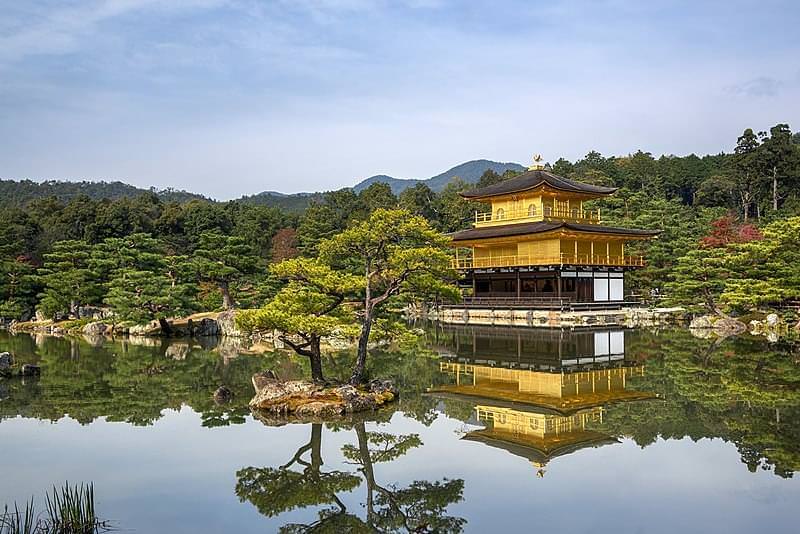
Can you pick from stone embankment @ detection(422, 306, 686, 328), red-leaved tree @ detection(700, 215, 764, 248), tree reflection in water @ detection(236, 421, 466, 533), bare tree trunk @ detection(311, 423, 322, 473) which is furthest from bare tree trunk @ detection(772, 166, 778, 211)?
tree reflection in water @ detection(236, 421, 466, 533)

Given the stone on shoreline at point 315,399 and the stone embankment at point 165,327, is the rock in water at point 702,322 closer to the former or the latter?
the stone embankment at point 165,327

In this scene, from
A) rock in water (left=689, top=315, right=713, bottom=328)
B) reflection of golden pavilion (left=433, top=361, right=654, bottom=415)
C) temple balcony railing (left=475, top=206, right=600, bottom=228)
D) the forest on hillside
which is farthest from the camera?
temple balcony railing (left=475, top=206, right=600, bottom=228)

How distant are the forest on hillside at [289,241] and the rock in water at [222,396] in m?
4.04

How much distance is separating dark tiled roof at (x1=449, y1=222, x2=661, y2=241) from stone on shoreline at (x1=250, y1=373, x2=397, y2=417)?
62.3ft

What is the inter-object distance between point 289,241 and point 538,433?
3422 centimetres

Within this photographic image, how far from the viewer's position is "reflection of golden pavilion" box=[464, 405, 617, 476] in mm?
8750

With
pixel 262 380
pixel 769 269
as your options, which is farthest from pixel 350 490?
pixel 769 269

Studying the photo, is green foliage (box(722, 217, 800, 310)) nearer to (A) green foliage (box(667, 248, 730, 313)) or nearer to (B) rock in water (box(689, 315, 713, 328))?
(A) green foliage (box(667, 248, 730, 313))

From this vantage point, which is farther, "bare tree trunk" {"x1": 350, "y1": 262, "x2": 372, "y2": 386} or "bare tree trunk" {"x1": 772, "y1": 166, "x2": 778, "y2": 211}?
"bare tree trunk" {"x1": 772, "y1": 166, "x2": 778, "y2": 211}

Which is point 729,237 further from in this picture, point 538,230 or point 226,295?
point 226,295

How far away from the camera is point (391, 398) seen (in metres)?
12.0

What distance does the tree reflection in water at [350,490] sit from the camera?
21.0 ft

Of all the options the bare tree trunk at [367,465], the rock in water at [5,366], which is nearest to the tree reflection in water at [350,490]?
the bare tree trunk at [367,465]

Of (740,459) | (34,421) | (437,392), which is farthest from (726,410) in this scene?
(34,421)
